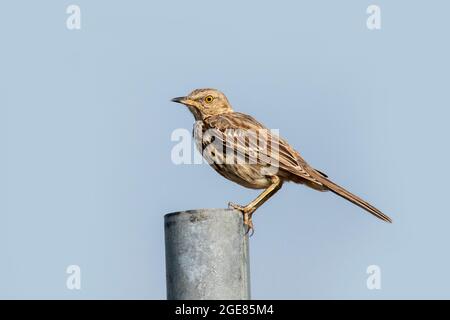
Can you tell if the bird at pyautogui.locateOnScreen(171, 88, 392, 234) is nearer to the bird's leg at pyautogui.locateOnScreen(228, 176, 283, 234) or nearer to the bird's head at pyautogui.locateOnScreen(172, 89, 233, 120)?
the bird's leg at pyautogui.locateOnScreen(228, 176, 283, 234)

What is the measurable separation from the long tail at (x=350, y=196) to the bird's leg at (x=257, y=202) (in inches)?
20.1

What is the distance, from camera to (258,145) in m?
13.4

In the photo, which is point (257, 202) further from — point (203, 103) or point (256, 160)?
point (203, 103)

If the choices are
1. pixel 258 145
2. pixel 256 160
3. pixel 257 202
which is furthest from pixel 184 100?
pixel 257 202

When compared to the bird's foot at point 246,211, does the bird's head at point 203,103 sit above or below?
above

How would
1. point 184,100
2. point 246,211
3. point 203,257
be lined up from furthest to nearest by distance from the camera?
point 184,100 < point 246,211 < point 203,257

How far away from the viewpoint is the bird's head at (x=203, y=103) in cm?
1494

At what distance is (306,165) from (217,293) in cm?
495

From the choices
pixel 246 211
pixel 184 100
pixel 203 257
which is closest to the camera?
pixel 203 257

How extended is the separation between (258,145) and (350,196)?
4.49 feet

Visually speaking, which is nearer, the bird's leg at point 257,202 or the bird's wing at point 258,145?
the bird's leg at point 257,202

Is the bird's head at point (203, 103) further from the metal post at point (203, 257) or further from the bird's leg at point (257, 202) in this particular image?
the metal post at point (203, 257)

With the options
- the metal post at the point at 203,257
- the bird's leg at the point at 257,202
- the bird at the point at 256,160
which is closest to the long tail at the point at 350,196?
the bird at the point at 256,160

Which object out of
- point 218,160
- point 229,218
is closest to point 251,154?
point 218,160
